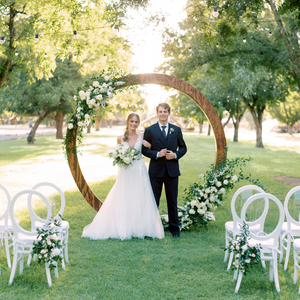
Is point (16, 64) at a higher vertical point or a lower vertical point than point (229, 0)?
lower

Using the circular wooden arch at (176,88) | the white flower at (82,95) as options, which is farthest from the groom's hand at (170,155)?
the white flower at (82,95)

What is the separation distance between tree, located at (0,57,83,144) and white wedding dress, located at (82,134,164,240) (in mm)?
19272

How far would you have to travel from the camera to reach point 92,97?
5.74m

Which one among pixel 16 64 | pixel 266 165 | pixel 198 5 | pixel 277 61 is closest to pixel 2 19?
pixel 16 64

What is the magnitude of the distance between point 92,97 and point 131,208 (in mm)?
2062

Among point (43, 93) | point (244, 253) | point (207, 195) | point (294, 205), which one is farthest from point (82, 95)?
point (43, 93)

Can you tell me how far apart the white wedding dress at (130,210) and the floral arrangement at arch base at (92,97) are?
3.22ft

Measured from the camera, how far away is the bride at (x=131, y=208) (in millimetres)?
5617

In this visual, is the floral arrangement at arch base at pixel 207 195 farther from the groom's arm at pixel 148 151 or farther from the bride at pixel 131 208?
the groom's arm at pixel 148 151

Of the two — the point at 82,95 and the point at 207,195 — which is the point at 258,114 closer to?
the point at 207,195

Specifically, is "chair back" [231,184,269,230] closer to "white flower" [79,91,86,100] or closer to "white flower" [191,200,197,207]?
"white flower" [191,200,197,207]

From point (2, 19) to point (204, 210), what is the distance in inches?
401

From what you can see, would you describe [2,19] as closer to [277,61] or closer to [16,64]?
[16,64]

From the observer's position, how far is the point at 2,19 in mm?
11625
